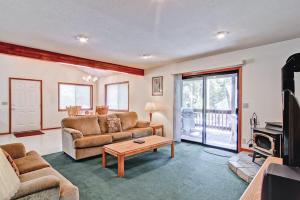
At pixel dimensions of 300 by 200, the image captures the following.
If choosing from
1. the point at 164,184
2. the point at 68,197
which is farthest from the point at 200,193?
the point at 68,197

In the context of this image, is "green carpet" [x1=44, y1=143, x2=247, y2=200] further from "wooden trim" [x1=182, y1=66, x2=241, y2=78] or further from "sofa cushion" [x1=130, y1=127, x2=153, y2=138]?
"wooden trim" [x1=182, y1=66, x2=241, y2=78]

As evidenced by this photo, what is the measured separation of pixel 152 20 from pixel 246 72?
8.37 ft

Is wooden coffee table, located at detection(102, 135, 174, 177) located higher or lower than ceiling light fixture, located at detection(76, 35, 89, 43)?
lower

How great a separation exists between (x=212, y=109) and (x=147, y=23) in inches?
118

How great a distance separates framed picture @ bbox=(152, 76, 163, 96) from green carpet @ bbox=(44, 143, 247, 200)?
2.38 meters

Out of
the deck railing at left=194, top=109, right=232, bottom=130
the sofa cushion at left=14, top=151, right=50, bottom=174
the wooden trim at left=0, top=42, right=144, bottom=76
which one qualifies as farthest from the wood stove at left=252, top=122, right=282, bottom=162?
the wooden trim at left=0, top=42, right=144, bottom=76

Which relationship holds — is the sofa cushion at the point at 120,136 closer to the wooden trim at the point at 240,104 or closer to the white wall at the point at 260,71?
the white wall at the point at 260,71

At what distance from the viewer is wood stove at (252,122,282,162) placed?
8.56ft

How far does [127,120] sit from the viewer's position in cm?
488

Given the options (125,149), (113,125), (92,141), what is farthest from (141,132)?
(125,149)

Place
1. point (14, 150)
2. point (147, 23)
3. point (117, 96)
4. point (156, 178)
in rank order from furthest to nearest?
point (117, 96), point (156, 178), point (147, 23), point (14, 150)

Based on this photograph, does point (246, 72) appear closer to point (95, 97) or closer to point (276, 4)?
point (276, 4)

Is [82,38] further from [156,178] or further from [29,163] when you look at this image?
[156,178]

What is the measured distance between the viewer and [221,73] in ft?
13.8
